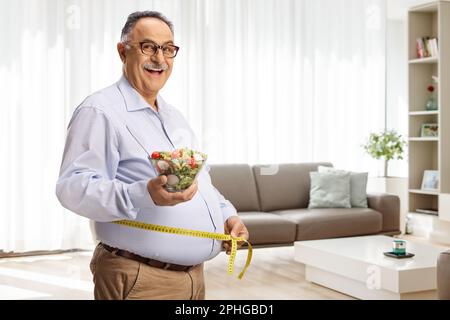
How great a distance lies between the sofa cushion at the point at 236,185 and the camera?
5.22m

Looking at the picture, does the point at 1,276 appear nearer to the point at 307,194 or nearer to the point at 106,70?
the point at 106,70

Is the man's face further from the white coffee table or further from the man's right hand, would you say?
the white coffee table

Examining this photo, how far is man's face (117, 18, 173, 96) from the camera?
1.61 m

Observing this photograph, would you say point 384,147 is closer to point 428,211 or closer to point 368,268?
point 428,211

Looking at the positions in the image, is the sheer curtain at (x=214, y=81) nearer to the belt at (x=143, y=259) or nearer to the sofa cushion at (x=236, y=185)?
the sofa cushion at (x=236, y=185)

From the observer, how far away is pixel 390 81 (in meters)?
7.10

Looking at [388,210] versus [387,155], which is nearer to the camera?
[388,210]

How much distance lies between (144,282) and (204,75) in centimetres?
436

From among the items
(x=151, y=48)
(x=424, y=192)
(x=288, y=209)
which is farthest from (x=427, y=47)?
(x=151, y=48)

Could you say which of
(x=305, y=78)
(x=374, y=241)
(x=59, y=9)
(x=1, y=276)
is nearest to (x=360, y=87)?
(x=305, y=78)

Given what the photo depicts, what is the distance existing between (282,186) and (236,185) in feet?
1.44

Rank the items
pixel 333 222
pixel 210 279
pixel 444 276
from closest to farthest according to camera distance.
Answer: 1. pixel 444 276
2. pixel 210 279
3. pixel 333 222

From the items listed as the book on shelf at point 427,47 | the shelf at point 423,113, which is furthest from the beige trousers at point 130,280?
the book on shelf at point 427,47

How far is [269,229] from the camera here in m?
4.66
